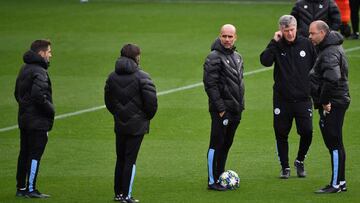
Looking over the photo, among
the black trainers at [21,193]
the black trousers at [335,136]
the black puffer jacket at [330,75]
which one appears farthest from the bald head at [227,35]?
the black trainers at [21,193]

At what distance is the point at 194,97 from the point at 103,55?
453 cm

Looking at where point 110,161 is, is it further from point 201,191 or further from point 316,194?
point 316,194

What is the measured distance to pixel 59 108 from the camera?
19.6 m

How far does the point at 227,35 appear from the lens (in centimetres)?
1334

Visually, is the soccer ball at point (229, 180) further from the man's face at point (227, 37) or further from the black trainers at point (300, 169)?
the man's face at point (227, 37)

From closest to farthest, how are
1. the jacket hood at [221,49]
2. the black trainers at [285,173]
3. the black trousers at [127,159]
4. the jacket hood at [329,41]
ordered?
the black trousers at [127,159] → the jacket hood at [329,41] → the jacket hood at [221,49] → the black trainers at [285,173]

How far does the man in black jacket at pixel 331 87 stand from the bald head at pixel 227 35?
1.05 meters

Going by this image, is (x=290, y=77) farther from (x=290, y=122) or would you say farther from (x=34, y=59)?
(x=34, y=59)

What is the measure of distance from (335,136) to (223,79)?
167 cm

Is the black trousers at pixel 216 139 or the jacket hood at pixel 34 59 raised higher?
the jacket hood at pixel 34 59

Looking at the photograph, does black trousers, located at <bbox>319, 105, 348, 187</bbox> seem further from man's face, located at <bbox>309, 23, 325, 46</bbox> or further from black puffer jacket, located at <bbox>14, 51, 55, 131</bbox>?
black puffer jacket, located at <bbox>14, 51, 55, 131</bbox>

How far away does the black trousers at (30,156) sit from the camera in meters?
13.1

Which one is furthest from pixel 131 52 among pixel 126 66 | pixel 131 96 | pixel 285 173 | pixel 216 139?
pixel 285 173

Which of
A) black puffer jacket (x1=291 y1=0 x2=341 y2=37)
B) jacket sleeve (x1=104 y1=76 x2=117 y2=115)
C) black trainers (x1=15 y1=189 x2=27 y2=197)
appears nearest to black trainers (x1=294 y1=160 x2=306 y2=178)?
jacket sleeve (x1=104 y1=76 x2=117 y2=115)
